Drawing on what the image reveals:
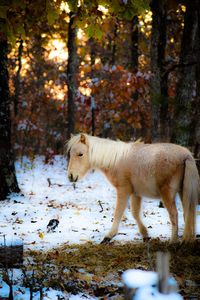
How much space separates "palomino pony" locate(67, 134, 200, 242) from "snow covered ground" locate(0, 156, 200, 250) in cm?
78

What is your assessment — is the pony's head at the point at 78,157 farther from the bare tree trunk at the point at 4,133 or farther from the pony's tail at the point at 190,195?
the bare tree trunk at the point at 4,133

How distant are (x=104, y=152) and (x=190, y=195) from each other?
1.68m

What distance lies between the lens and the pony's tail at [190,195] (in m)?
6.02

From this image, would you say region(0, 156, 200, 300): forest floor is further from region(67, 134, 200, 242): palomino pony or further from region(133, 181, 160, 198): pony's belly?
region(133, 181, 160, 198): pony's belly

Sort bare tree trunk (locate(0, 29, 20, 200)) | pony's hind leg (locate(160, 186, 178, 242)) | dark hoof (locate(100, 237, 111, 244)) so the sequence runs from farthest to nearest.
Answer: bare tree trunk (locate(0, 29, 20, 200)), dark hoof (locate(100, 237, 111, 244)), pony's hind leg (locate(160, 186, 178, 242))

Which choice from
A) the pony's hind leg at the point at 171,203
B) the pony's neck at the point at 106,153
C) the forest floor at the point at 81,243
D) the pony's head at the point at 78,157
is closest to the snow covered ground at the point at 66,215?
the forest floor at the point at 81,243

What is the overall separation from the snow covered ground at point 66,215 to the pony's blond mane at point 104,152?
133 cm

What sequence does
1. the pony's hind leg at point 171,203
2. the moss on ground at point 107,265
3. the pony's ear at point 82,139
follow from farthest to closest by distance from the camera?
the pony's ear at point 82,139 → the pony's hind leg at point 171,203 → the moss on ground at point 107,265

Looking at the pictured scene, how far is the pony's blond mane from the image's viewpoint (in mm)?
6695

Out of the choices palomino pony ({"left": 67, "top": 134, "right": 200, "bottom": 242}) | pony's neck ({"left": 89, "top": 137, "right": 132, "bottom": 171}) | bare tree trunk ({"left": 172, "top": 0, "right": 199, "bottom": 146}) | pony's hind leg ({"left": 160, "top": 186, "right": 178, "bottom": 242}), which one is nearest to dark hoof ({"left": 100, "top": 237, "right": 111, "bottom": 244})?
palomino pony ({"left": 67, "top": 134, "right": 200, "bottom": 242})

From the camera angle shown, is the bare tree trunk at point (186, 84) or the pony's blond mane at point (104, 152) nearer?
the pony's blond mane at point (104, 152)

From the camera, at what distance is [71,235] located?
266 inches

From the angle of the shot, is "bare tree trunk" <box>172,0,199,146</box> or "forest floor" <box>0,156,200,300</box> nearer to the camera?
"forest floor" <box>0,156,200,300</box>

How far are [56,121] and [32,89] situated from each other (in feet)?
8.87
